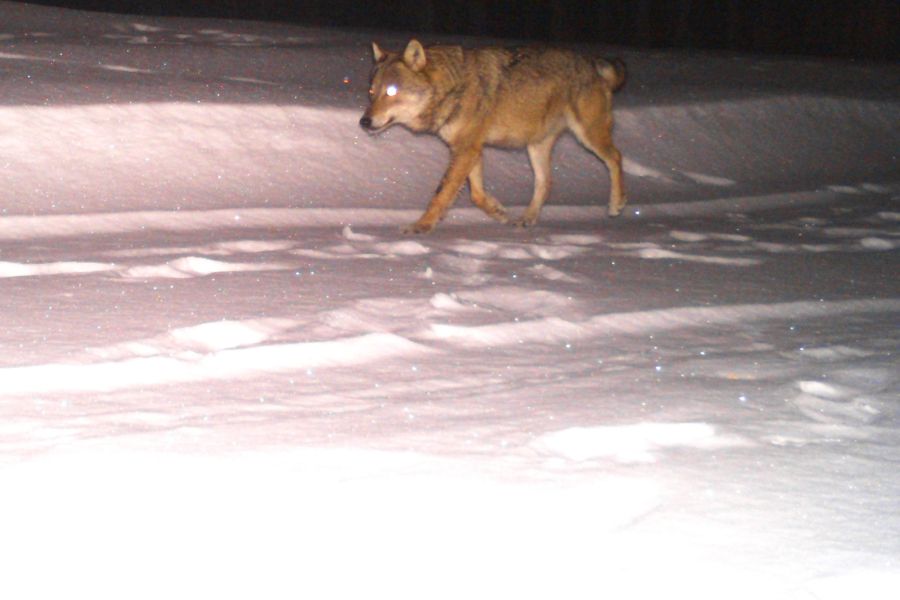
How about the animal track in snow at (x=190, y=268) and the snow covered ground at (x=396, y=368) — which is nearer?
the snow covered ground at (x=396, y=368)

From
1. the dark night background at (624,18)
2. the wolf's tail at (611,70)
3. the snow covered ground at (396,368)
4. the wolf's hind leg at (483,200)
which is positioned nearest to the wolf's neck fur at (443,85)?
the wolf's hind leg at (483,200)

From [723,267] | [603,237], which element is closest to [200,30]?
[603,237]

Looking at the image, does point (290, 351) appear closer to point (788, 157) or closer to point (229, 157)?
point (229, 157)

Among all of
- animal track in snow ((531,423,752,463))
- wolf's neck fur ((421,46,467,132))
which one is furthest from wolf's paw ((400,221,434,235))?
animal track in snow ((531,423,752,463))

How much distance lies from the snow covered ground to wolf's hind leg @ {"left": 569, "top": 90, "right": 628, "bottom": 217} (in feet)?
0.65

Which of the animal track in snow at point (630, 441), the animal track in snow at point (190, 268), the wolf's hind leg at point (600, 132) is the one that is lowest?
the animal track in snow at point (190, 268)

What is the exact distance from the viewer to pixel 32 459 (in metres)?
3.05

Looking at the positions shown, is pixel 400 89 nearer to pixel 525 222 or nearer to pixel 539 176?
pixel 525 222

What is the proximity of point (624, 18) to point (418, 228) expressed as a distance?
1297 centimetres

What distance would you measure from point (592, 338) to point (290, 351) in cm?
137

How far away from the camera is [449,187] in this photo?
24.7ft

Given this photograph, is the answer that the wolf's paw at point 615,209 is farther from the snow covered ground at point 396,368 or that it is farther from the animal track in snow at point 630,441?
the animal track in snow at point 630,441

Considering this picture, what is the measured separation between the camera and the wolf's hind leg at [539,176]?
8.07 metres

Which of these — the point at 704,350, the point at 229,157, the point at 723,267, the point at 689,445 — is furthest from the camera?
the point at 229,157
